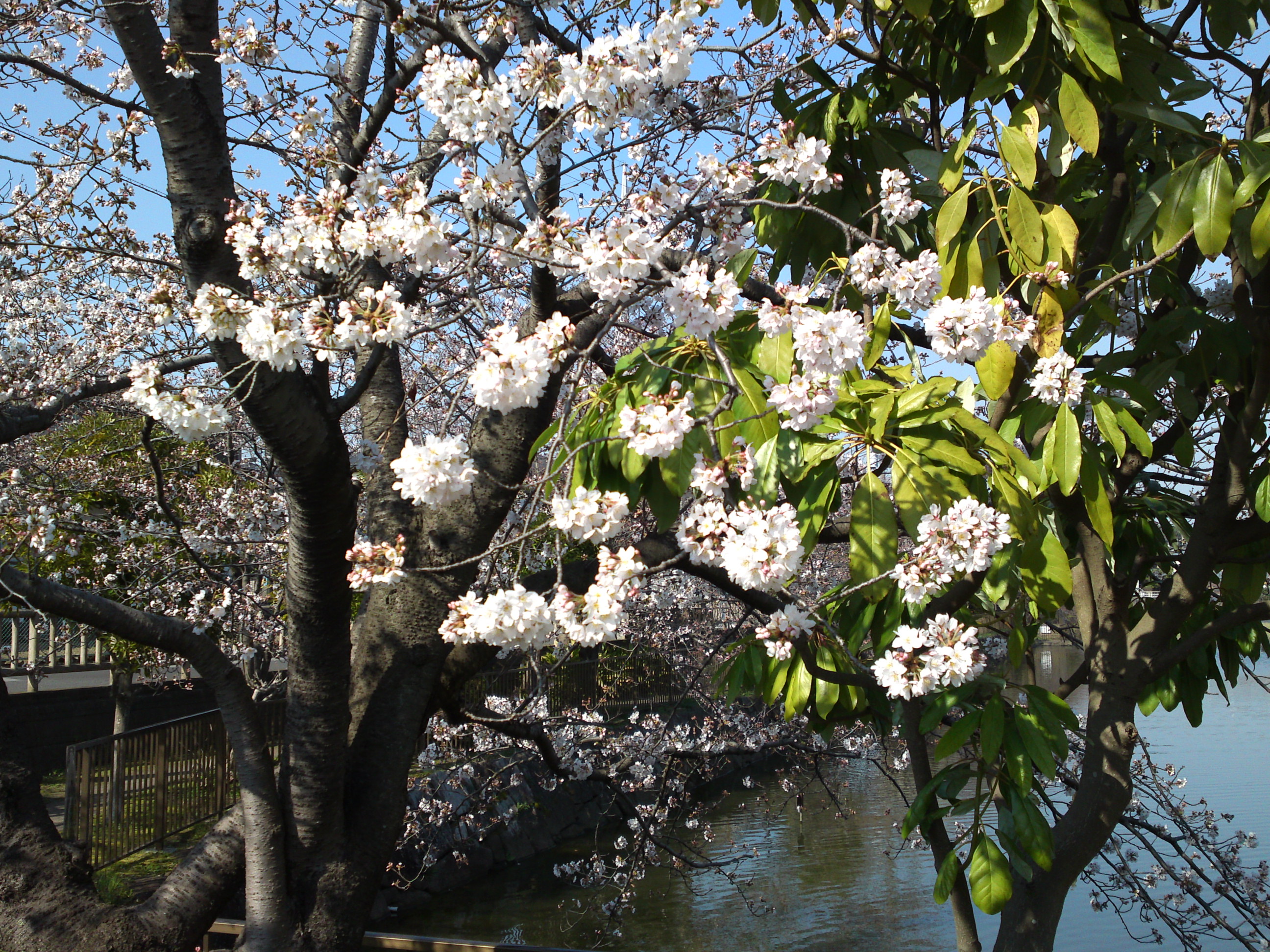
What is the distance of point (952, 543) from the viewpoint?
154 centimetres

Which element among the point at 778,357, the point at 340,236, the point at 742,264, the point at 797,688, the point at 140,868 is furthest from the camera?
the point at 140,868

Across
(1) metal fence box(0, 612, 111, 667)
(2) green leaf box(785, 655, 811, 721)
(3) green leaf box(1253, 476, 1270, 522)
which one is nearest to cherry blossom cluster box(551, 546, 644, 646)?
(2) green leaf box(785, 655, 811, 721)

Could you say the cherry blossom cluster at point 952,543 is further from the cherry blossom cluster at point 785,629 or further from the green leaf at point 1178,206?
the green leaf at point 1178,206

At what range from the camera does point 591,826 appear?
→ 1045 cm

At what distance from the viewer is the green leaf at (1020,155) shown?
5.89 feet

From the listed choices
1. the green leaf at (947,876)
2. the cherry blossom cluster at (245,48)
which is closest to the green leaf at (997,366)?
the green leaf at (947,876)

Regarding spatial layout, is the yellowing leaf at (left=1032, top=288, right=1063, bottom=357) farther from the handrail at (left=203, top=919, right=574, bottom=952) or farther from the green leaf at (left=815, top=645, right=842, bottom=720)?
the handrail at (left=203, top=919, right=574, bottom=952)

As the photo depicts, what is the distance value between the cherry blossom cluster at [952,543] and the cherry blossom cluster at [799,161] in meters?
1.04

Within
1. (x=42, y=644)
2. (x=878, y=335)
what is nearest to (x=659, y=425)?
(x=878, y=335)

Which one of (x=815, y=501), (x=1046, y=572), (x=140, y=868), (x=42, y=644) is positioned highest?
(x=42, y=644)

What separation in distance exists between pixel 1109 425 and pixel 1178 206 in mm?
472

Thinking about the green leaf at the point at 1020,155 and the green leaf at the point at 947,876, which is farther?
the green leaf at the point at 947,876

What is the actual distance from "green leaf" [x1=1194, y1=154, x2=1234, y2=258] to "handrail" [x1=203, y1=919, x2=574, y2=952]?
254cm

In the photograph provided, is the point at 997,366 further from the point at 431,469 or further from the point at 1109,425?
the point at 431,469
